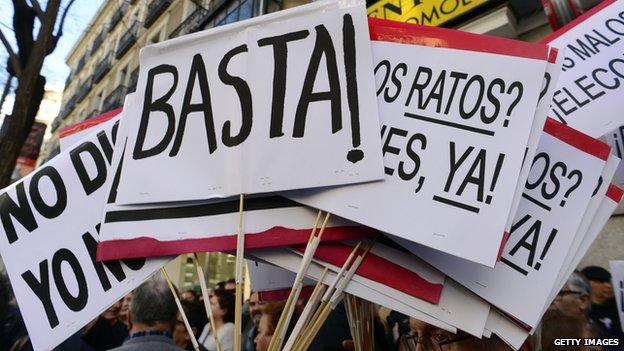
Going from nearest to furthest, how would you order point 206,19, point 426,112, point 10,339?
point 426,112 < point 10,339 < point 206,19

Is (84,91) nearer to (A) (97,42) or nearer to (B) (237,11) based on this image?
(A) (97,42)

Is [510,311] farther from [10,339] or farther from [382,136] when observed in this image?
[10,339]

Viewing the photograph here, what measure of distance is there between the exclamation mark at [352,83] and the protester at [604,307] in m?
2.07

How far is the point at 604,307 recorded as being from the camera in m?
2.62

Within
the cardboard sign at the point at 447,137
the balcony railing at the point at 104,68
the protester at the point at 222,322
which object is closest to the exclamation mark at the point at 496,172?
the cardboard sign at the point at 447,137

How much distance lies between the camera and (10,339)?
9.50 feet

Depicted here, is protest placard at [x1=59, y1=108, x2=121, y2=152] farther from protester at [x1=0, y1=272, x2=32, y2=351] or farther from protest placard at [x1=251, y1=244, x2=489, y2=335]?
protester at [x1=0, y1=272, x2=32, y2=351]

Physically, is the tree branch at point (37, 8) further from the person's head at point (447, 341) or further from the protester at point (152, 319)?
the person's head at point (447, 341)

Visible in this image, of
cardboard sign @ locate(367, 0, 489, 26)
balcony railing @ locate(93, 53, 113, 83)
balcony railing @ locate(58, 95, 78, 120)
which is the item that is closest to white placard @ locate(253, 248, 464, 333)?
cardboard sign @ locate(367, 0, 489, 26)

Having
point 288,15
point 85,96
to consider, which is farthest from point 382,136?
point 85,96

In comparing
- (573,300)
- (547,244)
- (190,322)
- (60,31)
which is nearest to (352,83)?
(547,244)

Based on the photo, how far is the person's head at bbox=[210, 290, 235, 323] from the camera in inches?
141

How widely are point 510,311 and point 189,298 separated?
345cm

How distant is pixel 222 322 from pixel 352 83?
2.85 meters
